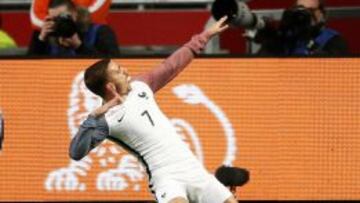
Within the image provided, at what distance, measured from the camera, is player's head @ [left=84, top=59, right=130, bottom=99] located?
29.6ft

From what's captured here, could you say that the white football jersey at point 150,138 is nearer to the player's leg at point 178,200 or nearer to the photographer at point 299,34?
the player's leg at point 178,200

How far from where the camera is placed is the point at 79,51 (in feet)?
39.2

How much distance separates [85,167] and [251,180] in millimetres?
1410

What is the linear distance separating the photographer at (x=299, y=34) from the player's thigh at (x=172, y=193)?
2570 mm

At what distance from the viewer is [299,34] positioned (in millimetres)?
11688

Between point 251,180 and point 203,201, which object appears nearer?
point 203,201

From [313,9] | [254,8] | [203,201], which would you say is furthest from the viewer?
[254,8]

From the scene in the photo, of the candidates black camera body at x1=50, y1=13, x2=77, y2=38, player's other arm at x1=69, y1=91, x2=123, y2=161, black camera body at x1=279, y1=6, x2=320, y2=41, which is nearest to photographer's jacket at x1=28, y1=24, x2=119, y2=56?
black camera body at x1=50, y1=13, x2=77, y2=38

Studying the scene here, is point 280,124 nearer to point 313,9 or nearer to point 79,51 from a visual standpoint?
point 313,9

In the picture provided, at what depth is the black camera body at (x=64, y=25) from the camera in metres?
A: 11.6

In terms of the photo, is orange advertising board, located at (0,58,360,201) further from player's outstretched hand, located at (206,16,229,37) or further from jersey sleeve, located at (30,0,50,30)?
player's outstretched hand, located at (206,16,229,37)

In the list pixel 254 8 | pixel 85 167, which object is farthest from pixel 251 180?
pixel 254 8

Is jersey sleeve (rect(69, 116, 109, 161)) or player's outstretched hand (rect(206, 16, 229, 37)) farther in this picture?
player's outstretched hand (rect(206, 16, 229, 37))

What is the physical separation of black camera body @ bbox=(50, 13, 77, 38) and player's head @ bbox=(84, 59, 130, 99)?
2.57m
